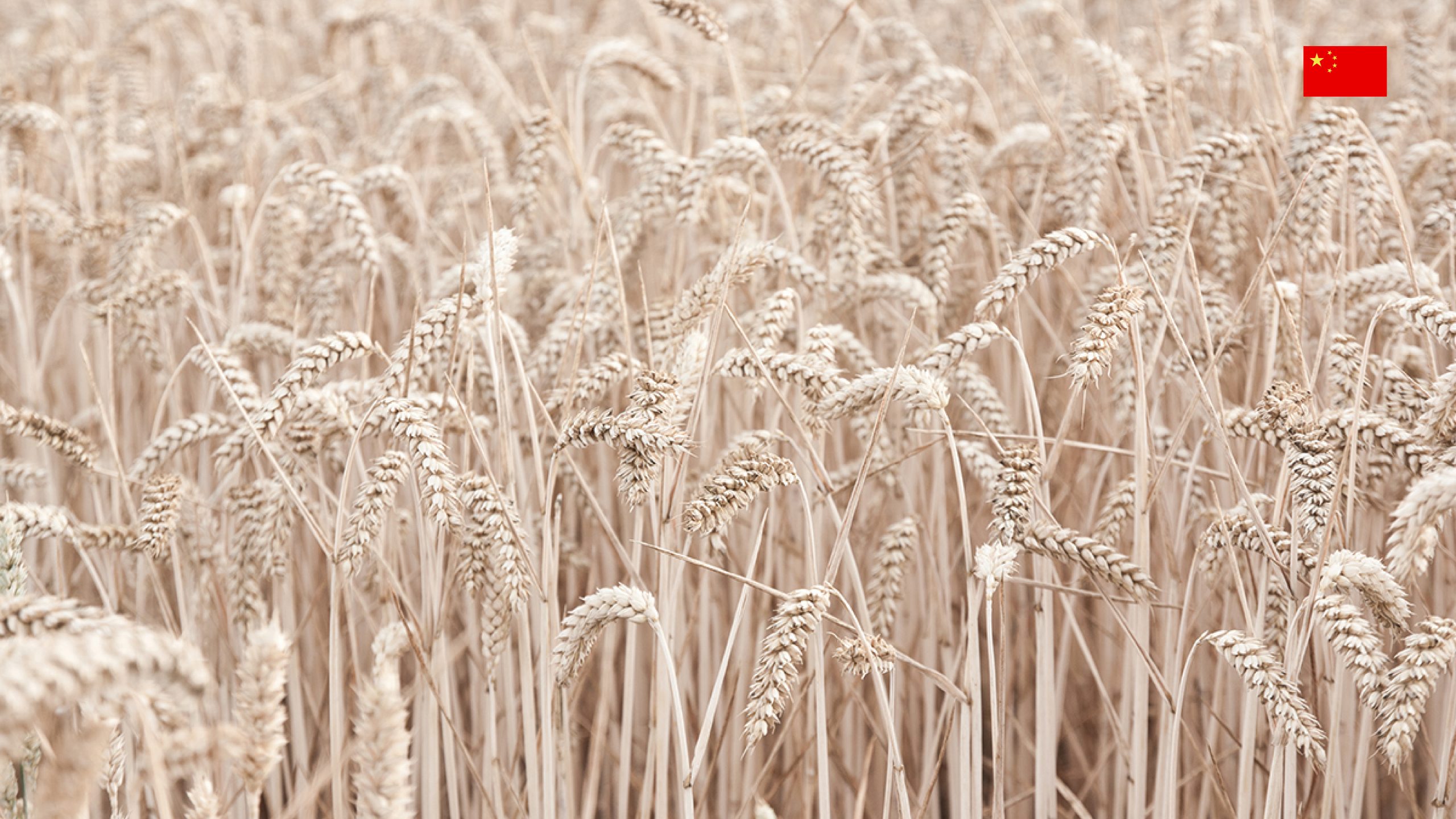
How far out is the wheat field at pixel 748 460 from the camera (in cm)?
128

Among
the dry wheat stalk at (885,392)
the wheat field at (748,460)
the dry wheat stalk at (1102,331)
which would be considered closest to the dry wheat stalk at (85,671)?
the wheat field at (748,460)

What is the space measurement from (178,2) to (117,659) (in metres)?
3.04

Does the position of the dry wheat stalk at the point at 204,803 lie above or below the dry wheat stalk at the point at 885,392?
below

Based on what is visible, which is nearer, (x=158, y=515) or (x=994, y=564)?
(x=994, y=564)

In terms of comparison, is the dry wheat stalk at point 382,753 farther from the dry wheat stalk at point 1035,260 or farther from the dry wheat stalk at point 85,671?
the dry wheat stalk at point 1035,260

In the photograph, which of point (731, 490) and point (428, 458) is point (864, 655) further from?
point (428, 458)

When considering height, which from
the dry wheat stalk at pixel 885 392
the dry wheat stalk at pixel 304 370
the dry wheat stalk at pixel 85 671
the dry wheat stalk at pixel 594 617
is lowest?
the dry wheat stalk at pixel 594 617

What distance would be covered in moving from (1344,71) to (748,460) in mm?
1763

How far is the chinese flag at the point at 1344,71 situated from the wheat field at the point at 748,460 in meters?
0.15

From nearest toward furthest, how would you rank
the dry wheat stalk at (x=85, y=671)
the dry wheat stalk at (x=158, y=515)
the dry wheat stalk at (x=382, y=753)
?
the dry wheat stalk at (x=85, y=671) → the dry wheat stalk at (x=382, y=753) → the dry wheat stalk at (x=158, y=515)

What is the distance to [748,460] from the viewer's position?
4.55ft

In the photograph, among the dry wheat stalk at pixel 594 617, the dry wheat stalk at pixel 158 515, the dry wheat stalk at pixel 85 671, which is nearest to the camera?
the dry wheat stalk at pixel 85 671

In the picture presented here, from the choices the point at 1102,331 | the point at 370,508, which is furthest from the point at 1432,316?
the point at 370,508

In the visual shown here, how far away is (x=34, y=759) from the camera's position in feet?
4.02
